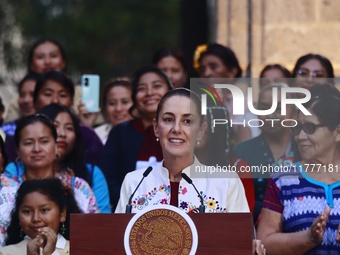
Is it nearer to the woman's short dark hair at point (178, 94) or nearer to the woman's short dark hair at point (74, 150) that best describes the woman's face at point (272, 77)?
the woman's short dark hair at point (74, 150)

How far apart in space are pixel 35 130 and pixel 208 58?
1.86 meters

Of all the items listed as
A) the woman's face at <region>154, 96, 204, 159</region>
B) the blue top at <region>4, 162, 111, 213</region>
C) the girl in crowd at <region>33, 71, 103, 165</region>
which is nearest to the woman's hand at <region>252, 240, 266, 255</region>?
the woman's face at <region>154, 96, 204, 159</region>

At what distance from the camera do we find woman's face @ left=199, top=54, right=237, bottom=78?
9.93 metres

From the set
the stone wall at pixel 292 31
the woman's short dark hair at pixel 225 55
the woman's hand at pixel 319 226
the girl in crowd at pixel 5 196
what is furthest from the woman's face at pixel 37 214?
the stone wall at pixel 292 31

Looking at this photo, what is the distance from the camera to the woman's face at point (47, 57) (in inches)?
421

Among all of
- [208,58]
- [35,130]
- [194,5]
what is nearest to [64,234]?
[35,130]

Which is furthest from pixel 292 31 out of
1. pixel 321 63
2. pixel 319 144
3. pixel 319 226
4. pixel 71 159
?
pixel 319 226

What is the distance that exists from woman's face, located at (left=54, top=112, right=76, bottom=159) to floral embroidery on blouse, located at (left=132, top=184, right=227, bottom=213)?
5.62ft

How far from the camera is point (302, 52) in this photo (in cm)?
1038

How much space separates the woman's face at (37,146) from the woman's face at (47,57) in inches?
80.4

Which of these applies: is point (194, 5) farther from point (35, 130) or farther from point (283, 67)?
point (35, 130)

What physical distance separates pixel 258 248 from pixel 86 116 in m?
3.88

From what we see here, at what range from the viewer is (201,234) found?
6.59m

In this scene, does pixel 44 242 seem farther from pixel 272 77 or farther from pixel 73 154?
pixel 272 77
